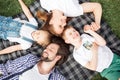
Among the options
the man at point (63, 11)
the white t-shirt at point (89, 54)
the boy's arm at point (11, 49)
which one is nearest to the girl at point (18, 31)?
the boy's arm at point (11, 49)

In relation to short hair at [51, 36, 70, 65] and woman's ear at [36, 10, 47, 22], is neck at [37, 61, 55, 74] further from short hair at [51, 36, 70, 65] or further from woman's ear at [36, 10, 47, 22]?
woman's ear at [36, 10, 47, 22]

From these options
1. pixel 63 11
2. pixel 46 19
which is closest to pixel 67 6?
pixel 63 11

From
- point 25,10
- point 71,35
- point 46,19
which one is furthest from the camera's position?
point 25,10

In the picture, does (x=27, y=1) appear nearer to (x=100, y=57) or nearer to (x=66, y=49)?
(x=66, y=49)

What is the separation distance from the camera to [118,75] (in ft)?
6.93

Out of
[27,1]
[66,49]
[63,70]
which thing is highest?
[27,1]

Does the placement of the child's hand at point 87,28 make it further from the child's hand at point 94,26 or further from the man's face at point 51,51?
the man's face at point 51,51

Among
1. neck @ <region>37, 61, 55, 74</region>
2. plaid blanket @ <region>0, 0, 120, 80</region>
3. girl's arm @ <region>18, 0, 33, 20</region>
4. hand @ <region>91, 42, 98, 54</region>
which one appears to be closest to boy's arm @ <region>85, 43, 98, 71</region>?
hand @ <region>91, 42, 98, 54</region>

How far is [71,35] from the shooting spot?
2072 millimetres

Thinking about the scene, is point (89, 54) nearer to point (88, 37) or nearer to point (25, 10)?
point (88, 37)

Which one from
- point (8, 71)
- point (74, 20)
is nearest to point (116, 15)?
point (74, 20)

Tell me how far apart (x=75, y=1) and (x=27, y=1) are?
31 centimetres

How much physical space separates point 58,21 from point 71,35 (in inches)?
4.5

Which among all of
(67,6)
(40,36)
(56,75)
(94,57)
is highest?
(67,6)
